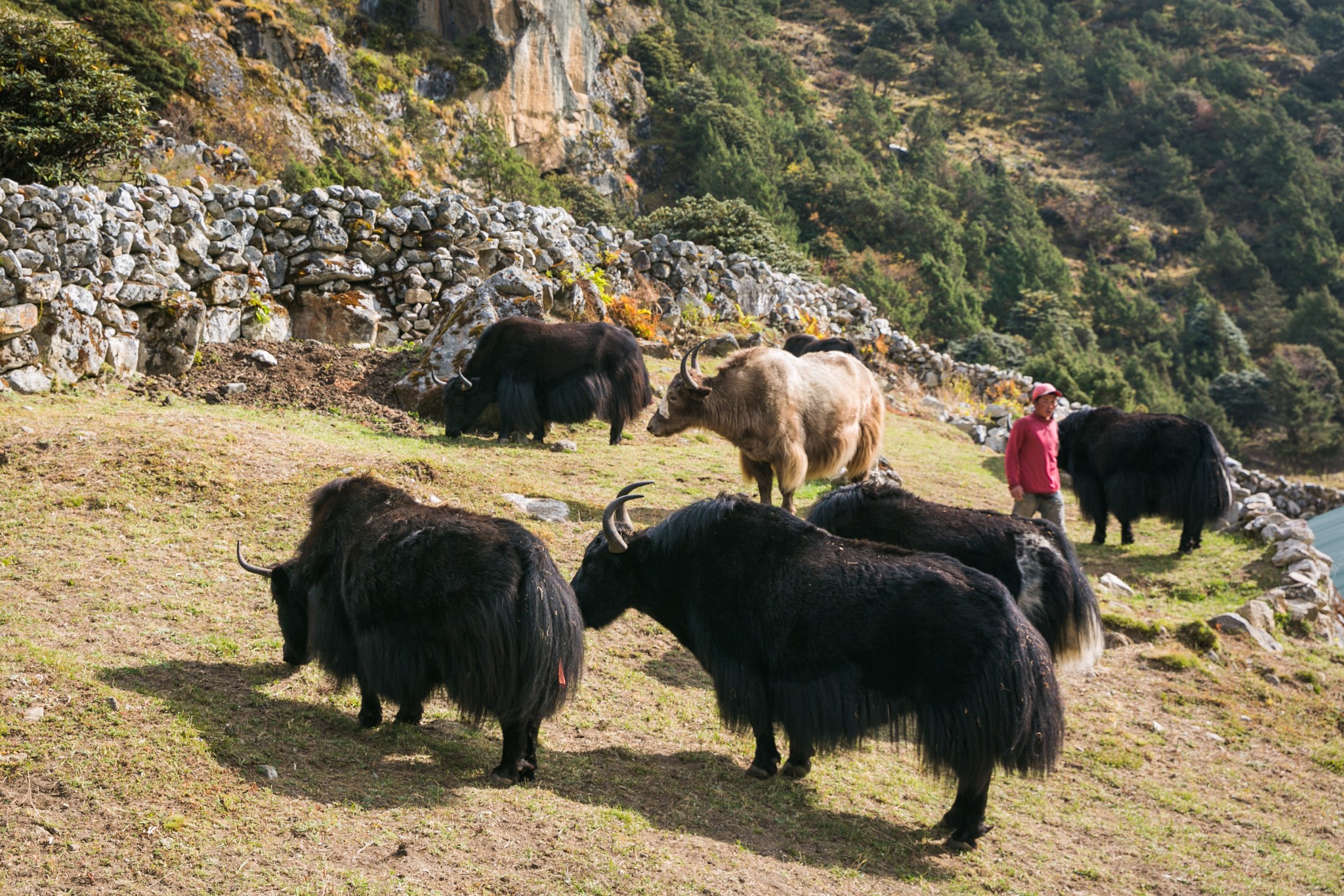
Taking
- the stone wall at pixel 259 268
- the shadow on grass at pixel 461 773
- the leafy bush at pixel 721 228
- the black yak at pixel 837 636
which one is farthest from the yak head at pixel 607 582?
the leafy bush at pixel 721 228

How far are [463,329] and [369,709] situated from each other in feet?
26.5

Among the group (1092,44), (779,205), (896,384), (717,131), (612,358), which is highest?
(1092,44)

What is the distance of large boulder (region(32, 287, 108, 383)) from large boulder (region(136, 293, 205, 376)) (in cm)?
64

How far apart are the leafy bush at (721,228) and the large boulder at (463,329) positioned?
920 cm

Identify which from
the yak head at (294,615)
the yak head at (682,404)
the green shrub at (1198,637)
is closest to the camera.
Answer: the yak head at (294,615)

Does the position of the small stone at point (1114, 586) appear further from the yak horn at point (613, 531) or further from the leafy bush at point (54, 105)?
the leafy bush at point (54, 105)

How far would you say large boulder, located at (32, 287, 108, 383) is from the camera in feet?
32.1

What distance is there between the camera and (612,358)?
1182cm

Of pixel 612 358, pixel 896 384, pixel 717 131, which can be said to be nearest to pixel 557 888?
pixel 612 358

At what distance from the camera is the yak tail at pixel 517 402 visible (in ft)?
37.3

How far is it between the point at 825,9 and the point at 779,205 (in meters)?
36.2

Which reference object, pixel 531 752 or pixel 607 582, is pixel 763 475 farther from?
pixel 531 752

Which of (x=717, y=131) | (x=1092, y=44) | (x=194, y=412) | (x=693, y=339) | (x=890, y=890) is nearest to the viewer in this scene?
(x=890, y=890)

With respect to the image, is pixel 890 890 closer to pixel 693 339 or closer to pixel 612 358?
pixel 612 358
